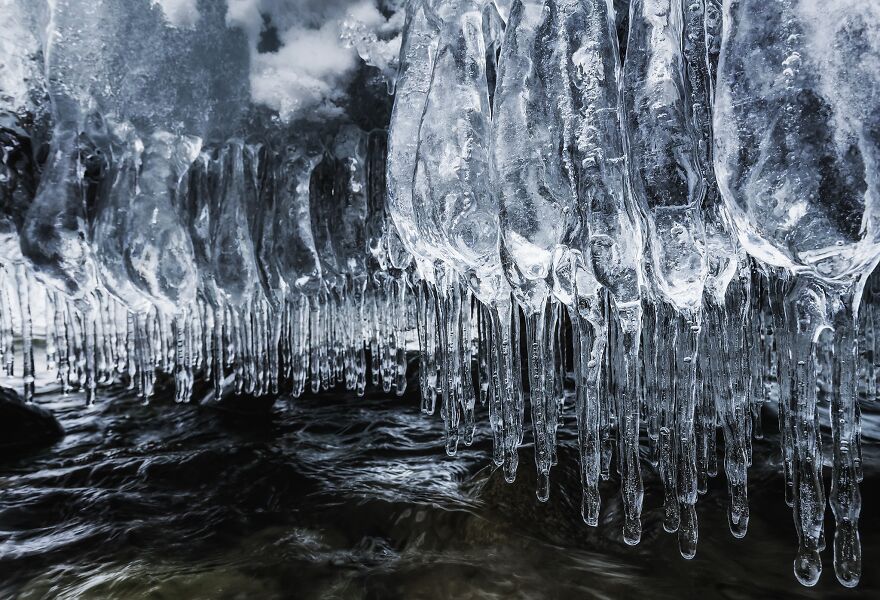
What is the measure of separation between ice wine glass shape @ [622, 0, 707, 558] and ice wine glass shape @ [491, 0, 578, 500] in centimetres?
17

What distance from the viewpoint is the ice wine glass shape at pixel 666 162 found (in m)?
1.19

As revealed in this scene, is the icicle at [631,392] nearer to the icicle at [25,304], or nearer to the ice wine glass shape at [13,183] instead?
the ice wine glass shape at [13,183]

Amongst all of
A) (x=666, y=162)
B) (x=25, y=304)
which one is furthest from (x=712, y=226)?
(x=25, y=304)

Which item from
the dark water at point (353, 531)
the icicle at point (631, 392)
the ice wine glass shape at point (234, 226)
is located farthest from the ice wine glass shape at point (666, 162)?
the ice wine glass shape at point (234, 226)

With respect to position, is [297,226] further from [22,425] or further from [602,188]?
[22,425]

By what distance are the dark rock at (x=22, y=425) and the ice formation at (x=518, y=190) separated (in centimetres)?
159

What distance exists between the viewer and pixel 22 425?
4539 mm

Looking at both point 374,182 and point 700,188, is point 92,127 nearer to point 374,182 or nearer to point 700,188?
point 374,182

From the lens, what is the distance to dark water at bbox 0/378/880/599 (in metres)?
2.09

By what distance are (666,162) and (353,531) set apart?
2406 millimetres

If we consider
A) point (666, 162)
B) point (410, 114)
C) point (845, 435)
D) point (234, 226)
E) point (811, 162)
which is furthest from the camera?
point (234, 226)

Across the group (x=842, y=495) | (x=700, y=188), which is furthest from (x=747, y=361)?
(x=700, y=188)

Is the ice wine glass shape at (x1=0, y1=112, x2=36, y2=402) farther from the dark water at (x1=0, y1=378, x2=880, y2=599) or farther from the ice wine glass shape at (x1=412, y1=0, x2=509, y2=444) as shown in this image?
the ice wine glass shape at (x1=412, y1=0, x2=509, y2=444)

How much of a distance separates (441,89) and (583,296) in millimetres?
816
